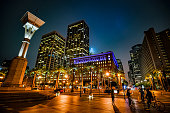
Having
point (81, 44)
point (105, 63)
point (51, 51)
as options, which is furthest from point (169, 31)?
point (51, 51)

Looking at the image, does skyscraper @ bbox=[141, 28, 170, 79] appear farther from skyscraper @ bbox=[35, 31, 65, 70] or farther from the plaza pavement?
skyscraper @ bbox=[35, 31, 65, 70]

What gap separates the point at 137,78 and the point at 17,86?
221672 mm

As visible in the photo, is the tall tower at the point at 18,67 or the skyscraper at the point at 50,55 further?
the skyscraper at the point at 50,55

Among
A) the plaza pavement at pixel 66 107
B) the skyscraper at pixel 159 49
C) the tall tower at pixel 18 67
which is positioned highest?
the skyscraper at pixel 159 49

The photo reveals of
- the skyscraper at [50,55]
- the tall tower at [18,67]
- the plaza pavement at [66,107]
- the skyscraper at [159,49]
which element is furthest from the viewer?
the skyscraper at [50,55]

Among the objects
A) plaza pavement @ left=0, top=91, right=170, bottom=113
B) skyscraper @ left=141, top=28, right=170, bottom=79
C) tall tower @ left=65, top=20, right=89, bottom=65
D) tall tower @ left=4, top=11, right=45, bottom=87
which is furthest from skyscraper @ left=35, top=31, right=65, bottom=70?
plaza pavement @ left=0, top=91, right=170, bottom=113

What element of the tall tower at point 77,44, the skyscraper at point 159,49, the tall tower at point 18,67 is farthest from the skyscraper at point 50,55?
the skyscraper at point 159,49

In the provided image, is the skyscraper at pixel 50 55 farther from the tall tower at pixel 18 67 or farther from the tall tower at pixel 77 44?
the tall tower at pixel 18 67

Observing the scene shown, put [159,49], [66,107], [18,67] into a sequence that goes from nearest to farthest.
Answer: [66,107] < [18,67] < [159,49]

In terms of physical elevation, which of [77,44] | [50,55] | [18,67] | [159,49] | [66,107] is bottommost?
[66,107]

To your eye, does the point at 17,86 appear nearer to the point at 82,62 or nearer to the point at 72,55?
the point at 82,62

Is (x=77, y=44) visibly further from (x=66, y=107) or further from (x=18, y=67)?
(x=66, y=107)

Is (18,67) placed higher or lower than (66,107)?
higher

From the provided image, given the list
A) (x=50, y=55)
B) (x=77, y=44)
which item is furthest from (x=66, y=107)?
(x=50, y=55)
